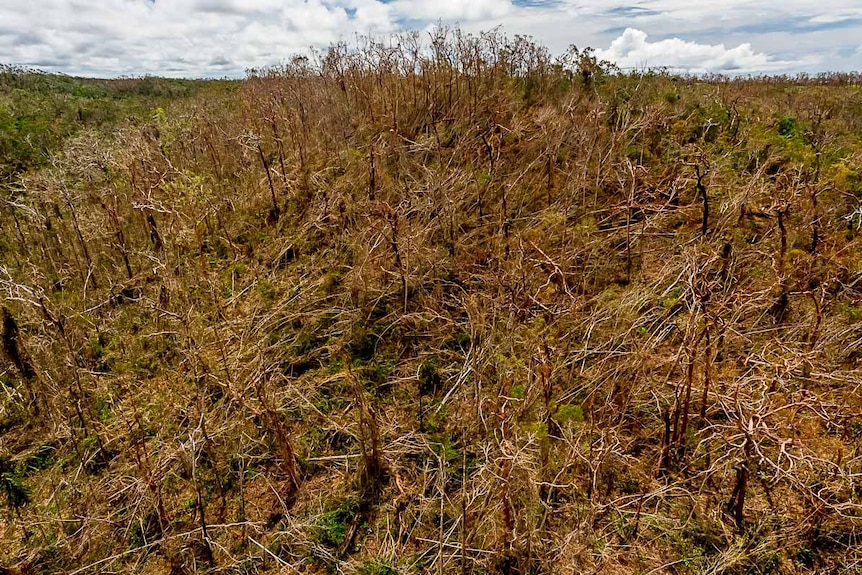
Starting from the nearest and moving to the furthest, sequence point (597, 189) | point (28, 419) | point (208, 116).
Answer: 1. point (28, 419)
2. point (597, 189)
3. point (208, 116)

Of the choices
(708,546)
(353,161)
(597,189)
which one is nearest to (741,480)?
(708,546)

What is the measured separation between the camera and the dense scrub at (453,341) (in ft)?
7.88

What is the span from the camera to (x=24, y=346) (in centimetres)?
351

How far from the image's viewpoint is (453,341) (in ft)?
11.7

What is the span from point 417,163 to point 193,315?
9.29 ft

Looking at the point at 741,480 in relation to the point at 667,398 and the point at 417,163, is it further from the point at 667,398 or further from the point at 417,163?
the point at 417,163

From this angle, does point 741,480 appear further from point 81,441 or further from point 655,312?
point 81,441

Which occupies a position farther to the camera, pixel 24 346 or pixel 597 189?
pixel 597 189

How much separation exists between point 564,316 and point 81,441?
3.56m

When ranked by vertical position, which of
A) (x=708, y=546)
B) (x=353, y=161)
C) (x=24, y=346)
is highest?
(x=353, y=161)

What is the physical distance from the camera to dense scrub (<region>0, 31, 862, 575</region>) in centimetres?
240

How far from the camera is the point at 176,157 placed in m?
6.10

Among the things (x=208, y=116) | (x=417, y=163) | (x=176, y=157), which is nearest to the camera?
(x=417, y=163)

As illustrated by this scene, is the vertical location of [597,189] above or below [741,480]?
above
